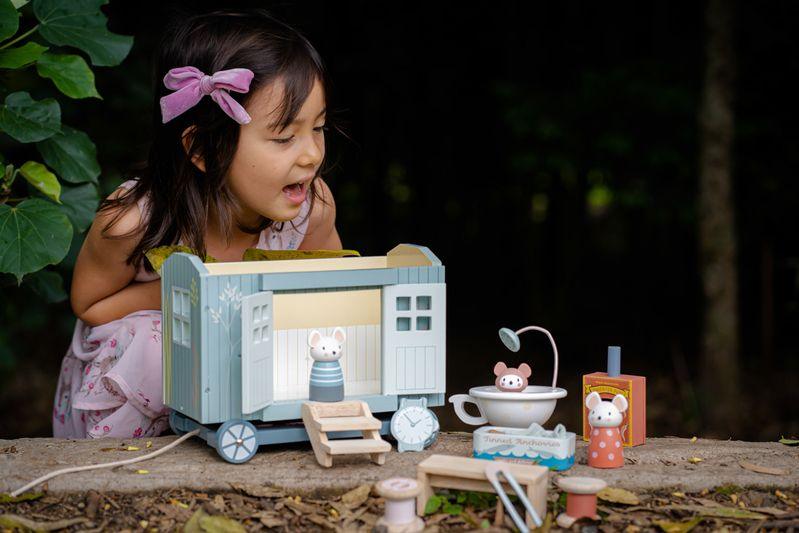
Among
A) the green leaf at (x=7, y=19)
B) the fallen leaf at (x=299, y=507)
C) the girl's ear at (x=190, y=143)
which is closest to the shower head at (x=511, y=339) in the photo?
the fallen leaf at (x=299, y=507)

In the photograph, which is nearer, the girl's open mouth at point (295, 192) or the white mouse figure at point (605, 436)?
the white mouse figure at point (605, 436)

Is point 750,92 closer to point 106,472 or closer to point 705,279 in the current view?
point 705,279

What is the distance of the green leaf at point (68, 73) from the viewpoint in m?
2.95

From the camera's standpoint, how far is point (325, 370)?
2383 mm

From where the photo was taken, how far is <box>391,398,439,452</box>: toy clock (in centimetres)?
248

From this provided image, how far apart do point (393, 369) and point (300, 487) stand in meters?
0.42

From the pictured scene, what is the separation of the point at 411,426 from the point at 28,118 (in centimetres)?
149

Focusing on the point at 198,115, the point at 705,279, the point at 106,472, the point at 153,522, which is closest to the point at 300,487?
the point at 153,522

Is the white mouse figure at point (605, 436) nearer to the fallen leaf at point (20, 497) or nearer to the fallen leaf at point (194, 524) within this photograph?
the fallen leaf at point (194, 524)

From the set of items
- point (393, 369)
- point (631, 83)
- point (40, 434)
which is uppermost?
Answer: point (631, 83)

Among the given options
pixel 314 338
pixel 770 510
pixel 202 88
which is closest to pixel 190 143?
pixel 202 88

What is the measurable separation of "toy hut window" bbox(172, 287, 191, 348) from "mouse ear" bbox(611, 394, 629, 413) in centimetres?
106

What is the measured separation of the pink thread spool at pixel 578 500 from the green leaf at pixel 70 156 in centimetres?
188

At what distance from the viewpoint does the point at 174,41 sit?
112 inches
